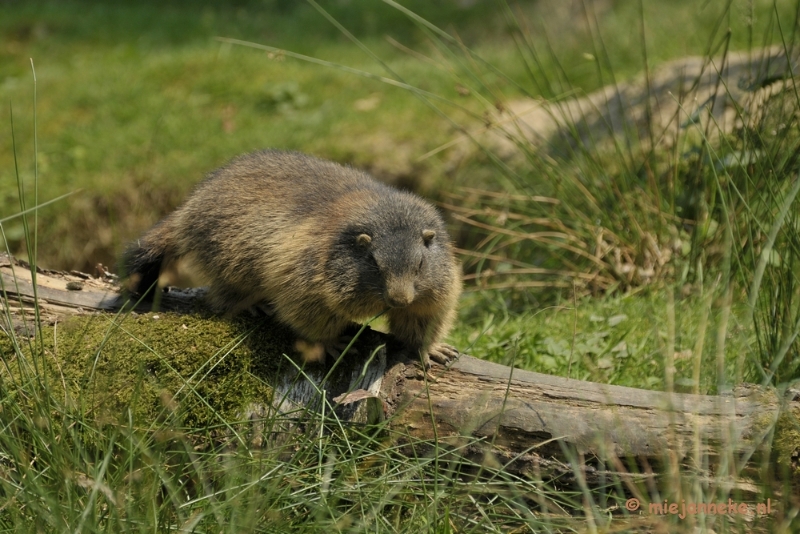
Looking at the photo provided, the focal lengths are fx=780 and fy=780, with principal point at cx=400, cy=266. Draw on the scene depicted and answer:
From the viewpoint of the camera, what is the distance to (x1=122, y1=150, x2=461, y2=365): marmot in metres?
4.41

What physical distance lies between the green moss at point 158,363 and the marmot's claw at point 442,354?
82cm

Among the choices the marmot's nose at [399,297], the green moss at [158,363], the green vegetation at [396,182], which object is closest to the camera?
the green vegetation at [396,182]

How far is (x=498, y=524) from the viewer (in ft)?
10.7

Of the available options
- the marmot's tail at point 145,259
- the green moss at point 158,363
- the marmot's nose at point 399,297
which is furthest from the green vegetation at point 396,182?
the marmot's nose at point 399,297

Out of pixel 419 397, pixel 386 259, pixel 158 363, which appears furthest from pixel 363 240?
pixel 158 363

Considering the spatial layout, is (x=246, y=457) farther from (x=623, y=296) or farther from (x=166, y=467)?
(x=623, y=296)

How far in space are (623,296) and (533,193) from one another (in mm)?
1453

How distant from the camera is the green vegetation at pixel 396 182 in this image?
10.2 feet

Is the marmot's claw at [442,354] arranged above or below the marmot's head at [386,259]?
below

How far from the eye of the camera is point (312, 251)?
4.53 metres

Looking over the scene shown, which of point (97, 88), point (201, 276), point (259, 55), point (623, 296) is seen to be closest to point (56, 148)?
point (97, 88)

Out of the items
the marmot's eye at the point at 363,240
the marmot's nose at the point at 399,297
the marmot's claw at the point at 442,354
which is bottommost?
the marmot's claw at the point at 442,354

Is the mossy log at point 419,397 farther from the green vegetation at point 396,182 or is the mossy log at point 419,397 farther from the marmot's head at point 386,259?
the marmot's head at point 386,259

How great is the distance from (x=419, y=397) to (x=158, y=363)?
135 centimetres
